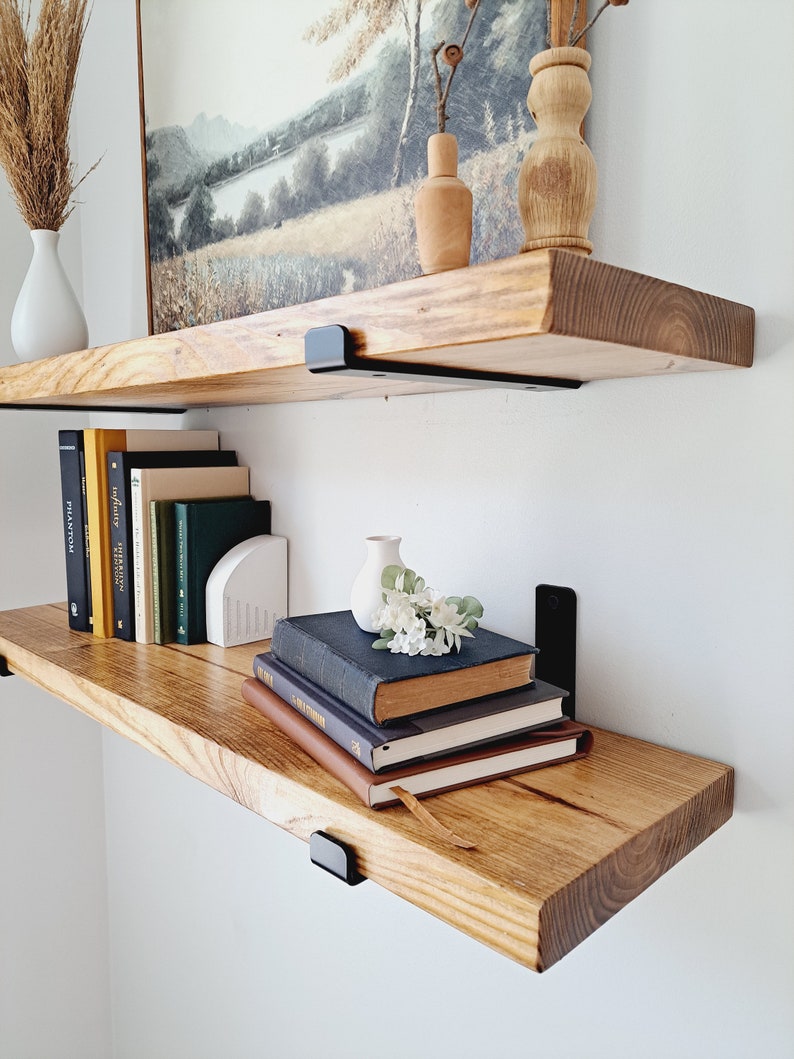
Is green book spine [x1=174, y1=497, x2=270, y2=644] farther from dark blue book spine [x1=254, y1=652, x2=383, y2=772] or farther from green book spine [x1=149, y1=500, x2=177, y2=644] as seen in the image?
dark blue book spine [x1=254, y1=652, x2=383, y2=772]

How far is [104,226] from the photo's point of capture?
1.35 m

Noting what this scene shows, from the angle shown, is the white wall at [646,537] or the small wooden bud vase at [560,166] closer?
the small wooden bud vase at [560,166]

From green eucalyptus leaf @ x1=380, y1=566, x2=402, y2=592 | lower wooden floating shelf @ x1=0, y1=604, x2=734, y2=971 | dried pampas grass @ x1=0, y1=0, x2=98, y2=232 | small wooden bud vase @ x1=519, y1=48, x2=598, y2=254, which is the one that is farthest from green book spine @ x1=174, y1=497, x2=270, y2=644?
small wooden bud vase @ x1=519, y1=48, x2=598, y2=254

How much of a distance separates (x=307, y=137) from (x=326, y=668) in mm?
633

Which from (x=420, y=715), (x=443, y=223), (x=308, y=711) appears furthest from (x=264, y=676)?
(x=443, y=223)

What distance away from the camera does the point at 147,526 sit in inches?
39.4

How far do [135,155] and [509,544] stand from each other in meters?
0.93

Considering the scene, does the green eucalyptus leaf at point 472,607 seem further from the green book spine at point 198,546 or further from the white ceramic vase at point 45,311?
the white ceramic vase at point 45,311

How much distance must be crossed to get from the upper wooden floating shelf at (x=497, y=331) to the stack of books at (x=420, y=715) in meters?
0.23

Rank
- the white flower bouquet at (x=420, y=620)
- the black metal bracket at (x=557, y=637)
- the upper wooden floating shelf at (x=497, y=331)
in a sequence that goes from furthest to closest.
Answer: the black metal bracket at (x=557, y=637)
the white flower bouquet at (x=420, y=620)
the upper wooden floating shelf at (x=497, y=331)

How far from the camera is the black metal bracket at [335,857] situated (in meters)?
0.57

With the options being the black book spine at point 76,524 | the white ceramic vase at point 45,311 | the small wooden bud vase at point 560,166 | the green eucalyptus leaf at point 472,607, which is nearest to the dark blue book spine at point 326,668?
the green eucalyptus leaf at point 472,607

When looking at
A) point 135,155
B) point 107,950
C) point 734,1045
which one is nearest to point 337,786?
point 734,1045

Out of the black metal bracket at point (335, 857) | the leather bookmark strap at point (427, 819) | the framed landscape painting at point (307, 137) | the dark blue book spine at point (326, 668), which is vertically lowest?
the black metal bracket at point (335, 857)
